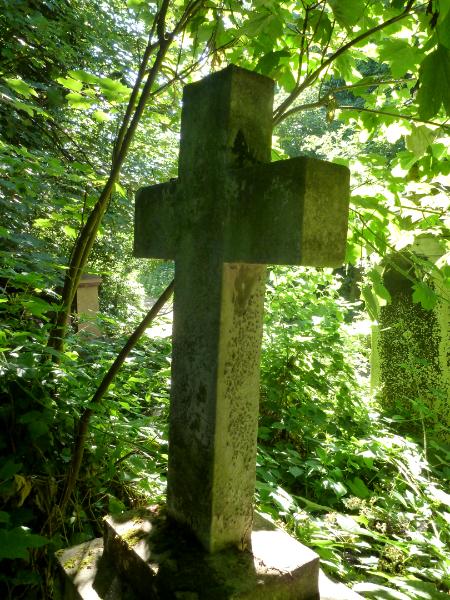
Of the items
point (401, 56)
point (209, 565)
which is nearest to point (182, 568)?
point (209, 565)

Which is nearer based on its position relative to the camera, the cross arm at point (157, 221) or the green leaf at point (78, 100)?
the cross arm at point (157, 221)

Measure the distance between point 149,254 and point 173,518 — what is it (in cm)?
88

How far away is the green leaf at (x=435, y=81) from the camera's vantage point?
897 mm

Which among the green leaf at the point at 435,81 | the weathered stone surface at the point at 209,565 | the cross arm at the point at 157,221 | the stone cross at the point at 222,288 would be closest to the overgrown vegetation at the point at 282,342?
the green leaf at the point at 435,81

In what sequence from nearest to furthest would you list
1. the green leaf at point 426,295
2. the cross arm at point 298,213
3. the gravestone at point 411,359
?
the cross arm at point 298,213, the green leaf at point 426,295, the gravestone at point 411,359

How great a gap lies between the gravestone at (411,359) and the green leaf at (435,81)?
191 inches

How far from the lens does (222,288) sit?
1.21 meters

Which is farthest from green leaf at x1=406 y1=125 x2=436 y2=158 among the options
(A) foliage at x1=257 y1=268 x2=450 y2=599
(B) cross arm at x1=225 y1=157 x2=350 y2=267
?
(A) foliage at x1=257 y1=268 x2=450 y2=599

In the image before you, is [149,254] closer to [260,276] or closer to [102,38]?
[260,276]

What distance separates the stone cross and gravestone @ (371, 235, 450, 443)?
4.61 metres

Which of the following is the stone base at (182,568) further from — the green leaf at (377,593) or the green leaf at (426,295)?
the green leaf at (426,295)

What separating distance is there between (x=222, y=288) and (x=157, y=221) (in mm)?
444

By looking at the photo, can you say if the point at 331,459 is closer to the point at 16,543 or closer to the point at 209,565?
the point at 209,565

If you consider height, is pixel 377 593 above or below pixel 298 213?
below
